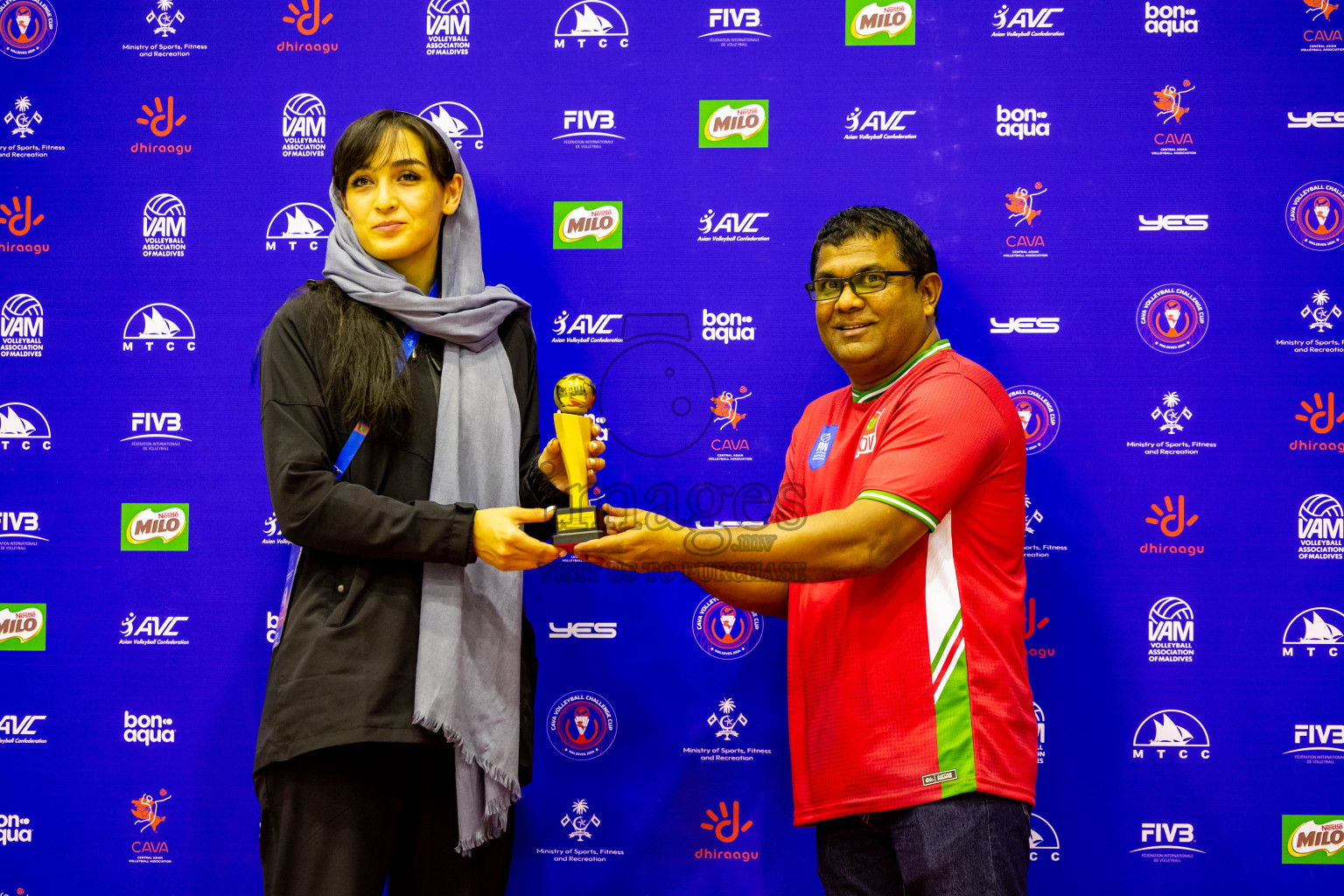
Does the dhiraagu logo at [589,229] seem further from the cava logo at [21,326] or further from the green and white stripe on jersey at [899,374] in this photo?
the cava logo at [21,326]

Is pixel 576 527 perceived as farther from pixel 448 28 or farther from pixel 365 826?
pixel 448 28

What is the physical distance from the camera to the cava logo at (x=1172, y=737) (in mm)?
2635

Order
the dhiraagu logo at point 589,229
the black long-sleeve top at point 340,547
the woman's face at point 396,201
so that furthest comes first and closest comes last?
the dhiraagu logo at point 589,229, the woman's face at point 396,201, the black long-sleeve top at point 340,547

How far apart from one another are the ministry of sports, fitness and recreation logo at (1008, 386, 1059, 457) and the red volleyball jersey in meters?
0.72

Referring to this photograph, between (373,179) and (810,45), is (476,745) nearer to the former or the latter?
(373,179)

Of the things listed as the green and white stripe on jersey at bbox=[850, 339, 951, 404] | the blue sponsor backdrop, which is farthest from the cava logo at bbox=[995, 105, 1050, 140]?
the green and white stripe on jersey at bbox=[850, 339, 951, 404]

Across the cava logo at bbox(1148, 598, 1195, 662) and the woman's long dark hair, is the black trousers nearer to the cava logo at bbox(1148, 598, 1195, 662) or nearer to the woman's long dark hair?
the woman's long dark hair

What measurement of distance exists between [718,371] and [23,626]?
2.34 metres

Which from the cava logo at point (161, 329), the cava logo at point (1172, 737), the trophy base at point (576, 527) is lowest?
the cava logo at point (1172, 737)

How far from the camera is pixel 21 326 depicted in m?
2.76

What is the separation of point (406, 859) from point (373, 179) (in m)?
1.59

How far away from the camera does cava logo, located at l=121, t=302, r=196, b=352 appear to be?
8.97ft

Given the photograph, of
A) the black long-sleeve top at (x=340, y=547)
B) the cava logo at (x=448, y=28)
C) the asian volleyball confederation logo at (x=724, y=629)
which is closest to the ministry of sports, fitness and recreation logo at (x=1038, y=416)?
the asian volleyball confederation logo at (x=724, y=629)

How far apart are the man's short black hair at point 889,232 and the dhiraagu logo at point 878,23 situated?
2.93 feet
